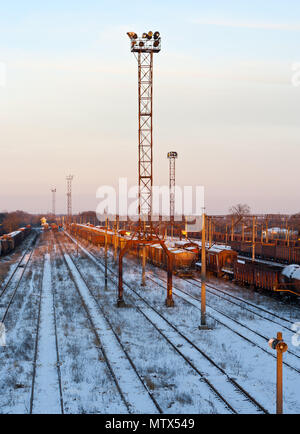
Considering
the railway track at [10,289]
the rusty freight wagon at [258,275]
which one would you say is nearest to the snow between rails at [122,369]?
the railway track at [10,289]

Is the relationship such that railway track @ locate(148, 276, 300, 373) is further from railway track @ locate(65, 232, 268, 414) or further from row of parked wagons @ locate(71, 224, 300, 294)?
row of parked wagons @ locate(71, 224, 300, 294)

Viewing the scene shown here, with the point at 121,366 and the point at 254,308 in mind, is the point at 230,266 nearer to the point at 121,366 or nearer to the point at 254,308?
the point at 254,308

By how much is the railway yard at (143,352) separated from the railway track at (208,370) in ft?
0.13

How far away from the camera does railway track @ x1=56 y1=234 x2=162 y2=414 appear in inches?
Result: 535

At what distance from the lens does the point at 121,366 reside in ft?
56.6

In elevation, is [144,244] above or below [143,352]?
above

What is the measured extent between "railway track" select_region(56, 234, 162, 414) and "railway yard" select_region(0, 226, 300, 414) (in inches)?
1.8

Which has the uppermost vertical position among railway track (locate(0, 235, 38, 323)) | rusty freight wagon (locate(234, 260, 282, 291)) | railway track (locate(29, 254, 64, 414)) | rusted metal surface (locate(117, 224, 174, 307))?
rusted metal surface (locate(117, 224, 174, 307))

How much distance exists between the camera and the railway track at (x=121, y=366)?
13.6 meters

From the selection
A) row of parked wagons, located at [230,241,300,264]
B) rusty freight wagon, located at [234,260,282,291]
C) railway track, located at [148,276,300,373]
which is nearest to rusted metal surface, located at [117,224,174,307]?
railway track, located at [148,276,300,373]

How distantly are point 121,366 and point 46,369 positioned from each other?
128 inches

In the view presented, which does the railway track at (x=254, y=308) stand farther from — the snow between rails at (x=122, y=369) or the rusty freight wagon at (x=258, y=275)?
the snow between rails at (x=122, y=369)

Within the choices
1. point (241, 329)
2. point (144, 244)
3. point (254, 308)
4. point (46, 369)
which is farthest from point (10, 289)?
point (241, 329)
